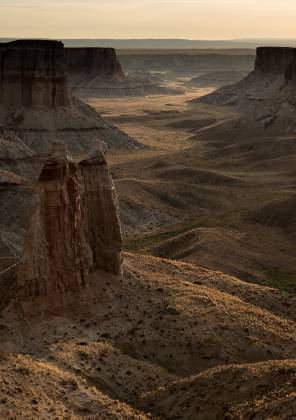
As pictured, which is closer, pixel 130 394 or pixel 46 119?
pixel 130 394

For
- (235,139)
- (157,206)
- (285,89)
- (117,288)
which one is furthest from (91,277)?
(285,89)

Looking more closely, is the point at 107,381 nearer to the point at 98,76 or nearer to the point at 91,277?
the point at 91,277

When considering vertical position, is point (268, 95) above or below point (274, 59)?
below

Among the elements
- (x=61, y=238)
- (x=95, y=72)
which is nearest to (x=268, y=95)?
(x=95, y=72)

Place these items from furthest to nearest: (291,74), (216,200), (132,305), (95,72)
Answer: (95,72)
(291,74)
(216,200)
(132,305)

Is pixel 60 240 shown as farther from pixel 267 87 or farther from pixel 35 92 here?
pixel 267 87

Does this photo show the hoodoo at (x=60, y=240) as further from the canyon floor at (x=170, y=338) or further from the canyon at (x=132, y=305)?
the canyon floor at (x=170, y=338)
